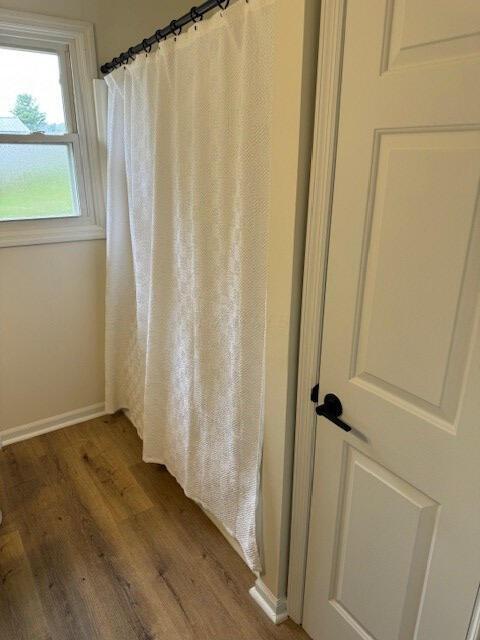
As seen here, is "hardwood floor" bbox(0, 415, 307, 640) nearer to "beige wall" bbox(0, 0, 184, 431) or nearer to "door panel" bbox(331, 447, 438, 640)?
"beige wall" bbox(0, 0, 184, 431)

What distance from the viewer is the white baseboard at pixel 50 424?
8.23ft

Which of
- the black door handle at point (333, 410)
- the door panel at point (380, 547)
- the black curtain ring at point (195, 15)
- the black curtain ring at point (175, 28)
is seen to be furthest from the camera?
the black curtain ring at point (175, 28)

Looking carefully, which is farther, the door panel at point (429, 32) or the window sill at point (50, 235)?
the window sill at point (50, 235)

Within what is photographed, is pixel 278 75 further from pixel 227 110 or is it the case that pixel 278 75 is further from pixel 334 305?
pixel 334 305

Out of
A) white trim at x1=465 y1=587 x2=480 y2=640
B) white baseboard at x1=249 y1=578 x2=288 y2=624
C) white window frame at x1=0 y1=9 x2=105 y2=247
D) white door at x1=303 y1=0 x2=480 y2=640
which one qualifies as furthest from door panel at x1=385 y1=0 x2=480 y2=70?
white window frame at x1=0 y1=9 x2=105 y2=247

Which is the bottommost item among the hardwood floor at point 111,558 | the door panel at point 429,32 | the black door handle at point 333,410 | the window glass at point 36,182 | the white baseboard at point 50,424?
the hardwood floor at point 111,558

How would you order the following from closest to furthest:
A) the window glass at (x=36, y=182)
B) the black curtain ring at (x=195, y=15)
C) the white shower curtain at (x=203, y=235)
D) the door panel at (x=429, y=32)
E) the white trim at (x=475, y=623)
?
the door panel at (x=429, y=32) < the white trim at (x=475, y=623) < the white shower curtain at (x=203, y=235) < the black curtain ring at (x=195, y=15) < the window glass at (x=36, y=182)

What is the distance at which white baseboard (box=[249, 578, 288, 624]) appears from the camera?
1563 millimetres

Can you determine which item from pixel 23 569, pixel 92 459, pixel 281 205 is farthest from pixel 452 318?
pixel 92 459

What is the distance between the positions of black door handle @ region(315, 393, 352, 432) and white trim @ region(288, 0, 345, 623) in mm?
69

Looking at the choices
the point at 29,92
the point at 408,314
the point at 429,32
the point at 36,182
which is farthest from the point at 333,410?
the point at 29,92

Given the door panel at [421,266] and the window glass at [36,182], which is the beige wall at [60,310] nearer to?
the window glass at [36,182]

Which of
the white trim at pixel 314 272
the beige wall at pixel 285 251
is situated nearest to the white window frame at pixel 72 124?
the beige wall at pixel 285 251

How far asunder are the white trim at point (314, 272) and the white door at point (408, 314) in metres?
0.03
